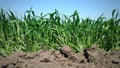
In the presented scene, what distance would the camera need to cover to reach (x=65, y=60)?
290 cm

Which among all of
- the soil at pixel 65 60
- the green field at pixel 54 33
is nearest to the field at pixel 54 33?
the green field at pixel 54 33

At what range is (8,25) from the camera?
4.16m

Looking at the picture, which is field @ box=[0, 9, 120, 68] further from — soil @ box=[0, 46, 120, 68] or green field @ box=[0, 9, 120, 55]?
soil @ box=[0, 46, 120, 68]

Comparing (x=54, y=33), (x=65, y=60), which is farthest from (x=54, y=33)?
(x=65, y=60)

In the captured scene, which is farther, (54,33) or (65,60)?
(54,33)

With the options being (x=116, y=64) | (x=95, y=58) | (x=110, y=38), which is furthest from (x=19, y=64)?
(x=110, y=38)

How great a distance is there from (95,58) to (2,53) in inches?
65.6

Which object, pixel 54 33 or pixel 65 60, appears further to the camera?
pixel 54 33

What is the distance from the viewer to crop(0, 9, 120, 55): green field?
3832mm

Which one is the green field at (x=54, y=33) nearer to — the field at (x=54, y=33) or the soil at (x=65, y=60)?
the field at (x=54, y=33)

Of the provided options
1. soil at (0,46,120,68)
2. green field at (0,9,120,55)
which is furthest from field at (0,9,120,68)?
soil at (0,46,120,68)

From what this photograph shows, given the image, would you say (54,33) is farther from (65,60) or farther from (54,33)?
(65,60)

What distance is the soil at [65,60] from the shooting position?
8.92ft

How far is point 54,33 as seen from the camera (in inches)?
159
